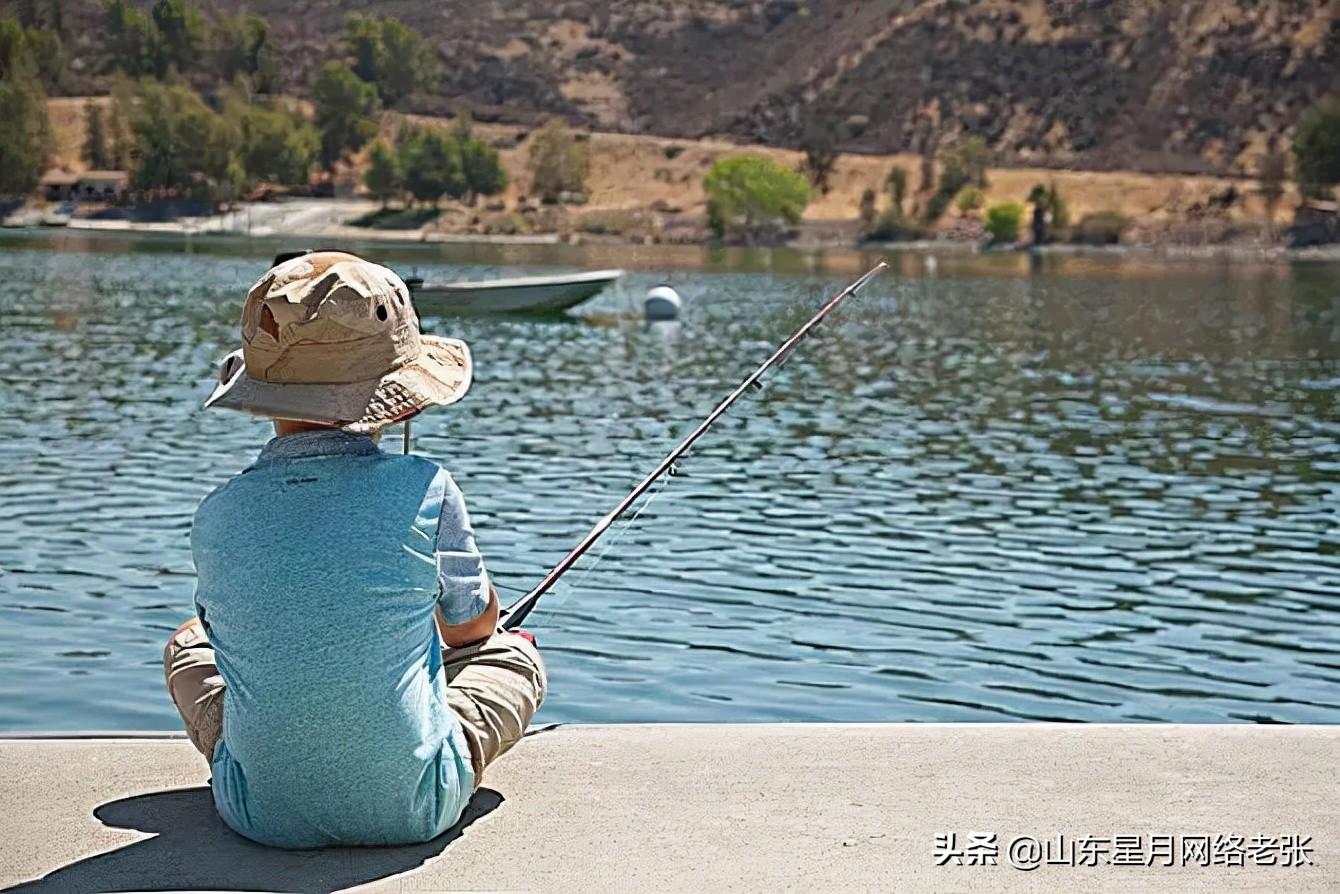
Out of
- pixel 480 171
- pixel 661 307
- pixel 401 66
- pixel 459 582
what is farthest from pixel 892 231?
pixel 459 582

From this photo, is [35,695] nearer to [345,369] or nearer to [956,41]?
[345,369]

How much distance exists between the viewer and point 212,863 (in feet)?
14.0

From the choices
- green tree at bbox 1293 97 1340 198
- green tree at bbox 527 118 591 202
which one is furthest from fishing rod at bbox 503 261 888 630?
green tree at bbox 527 118 591 202

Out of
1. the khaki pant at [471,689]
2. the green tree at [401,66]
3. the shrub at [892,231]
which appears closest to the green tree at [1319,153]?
the shrub at [892,231]

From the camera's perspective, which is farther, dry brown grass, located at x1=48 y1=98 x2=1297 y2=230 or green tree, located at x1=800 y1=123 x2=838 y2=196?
green tree, located at x1=800 y1=123 x2=838 y2=196

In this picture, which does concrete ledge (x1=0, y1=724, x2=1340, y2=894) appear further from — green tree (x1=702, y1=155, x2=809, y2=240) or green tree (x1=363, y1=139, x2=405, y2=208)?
green tree (x1=363, y1=139, x2=405, y2=208)

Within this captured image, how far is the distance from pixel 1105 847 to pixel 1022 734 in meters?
0.93

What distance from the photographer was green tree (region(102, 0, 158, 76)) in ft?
509

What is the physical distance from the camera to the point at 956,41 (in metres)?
150

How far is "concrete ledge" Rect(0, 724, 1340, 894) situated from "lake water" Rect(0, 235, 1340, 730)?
3.54 m

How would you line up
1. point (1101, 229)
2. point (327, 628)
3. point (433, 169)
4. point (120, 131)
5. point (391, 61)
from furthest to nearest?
1. point (391, 61)
2. point (120, 131)
3. point (433, 169)
4. point (1101, 229)
5. point (327, 628)

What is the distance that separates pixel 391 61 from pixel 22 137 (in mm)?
46526

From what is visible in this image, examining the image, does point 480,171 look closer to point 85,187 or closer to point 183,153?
point 183,153

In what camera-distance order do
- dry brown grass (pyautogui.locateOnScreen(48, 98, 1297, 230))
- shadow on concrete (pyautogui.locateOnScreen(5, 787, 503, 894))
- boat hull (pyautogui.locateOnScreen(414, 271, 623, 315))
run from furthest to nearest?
1. dry brown grass (pyautogui.locateOnScreen(48, 98, 1297, 230))
2. boat hull (pyautogui.locateOnScreen(414, 271, 623, 315))
3. shadow on concrete (pyautogui.locateOnScreen(5, 787, 503, 894))
